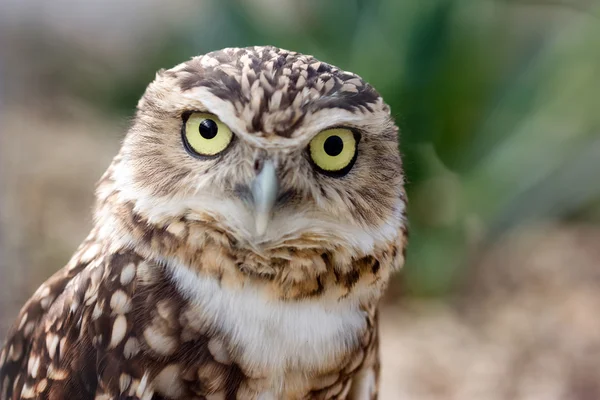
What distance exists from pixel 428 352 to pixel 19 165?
6.02 feet

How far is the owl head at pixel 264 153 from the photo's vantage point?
88 centimetres

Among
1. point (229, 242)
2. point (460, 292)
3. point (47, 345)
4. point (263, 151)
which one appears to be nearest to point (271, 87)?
point (263, 151)

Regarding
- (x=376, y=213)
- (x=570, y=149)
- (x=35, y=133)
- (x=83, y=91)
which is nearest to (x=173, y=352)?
(x=376, y=213)

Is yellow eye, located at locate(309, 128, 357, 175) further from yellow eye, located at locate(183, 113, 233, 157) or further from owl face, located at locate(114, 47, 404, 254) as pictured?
yellow eye, located at locate(183, 113, 233, 157)

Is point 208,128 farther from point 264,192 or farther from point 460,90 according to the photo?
point 460,90

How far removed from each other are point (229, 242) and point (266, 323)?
18cm

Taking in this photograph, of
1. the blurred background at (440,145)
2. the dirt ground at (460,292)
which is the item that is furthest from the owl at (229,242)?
the dirt ground at (460,292)

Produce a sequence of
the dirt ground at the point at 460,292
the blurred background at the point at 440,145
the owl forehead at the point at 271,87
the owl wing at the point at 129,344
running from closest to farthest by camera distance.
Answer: the owl forehead at the point at 271,87, the owl wing at the point at 129,344, the blurred background at the point at 440,145, the dirt ground at the point at 460,292

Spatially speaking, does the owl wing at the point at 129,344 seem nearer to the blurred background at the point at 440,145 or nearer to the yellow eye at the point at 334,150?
the yellow eye at the point at 334,150

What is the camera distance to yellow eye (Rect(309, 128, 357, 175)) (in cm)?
91

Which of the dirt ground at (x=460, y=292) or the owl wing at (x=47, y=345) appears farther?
the dirt ground at (x=460, y=292)

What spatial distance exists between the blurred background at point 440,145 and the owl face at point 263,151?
1.98 ft

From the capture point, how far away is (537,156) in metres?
2.61

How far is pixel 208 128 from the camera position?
896mm
